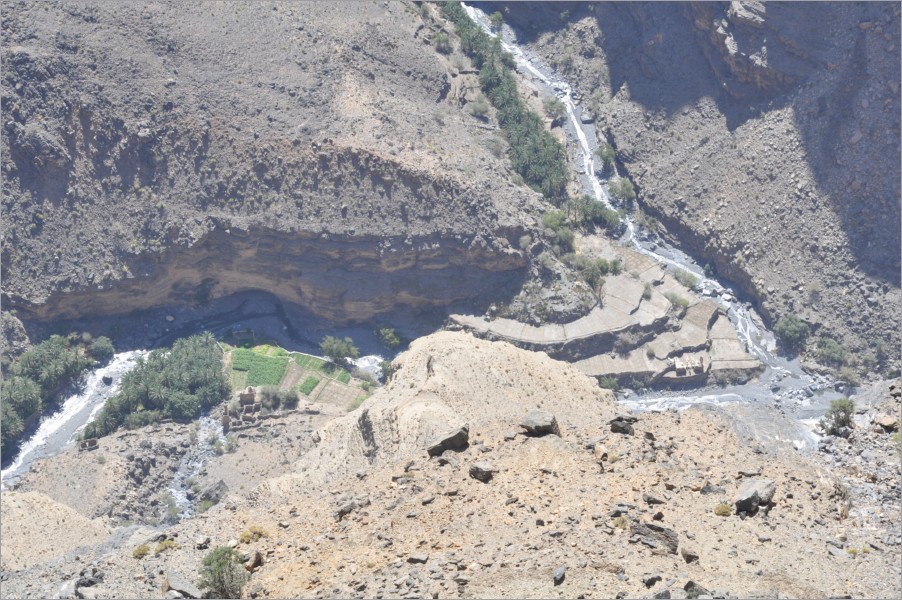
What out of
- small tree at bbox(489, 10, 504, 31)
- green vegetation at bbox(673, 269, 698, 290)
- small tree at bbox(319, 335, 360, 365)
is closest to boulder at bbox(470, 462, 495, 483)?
small tree at bbox(319, 335, 360, 365)

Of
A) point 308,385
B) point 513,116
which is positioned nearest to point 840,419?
point 308,385

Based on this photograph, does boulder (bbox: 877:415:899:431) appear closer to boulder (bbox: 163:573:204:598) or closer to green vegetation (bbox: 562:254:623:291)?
boulder (bbox: 163:573:204:598)

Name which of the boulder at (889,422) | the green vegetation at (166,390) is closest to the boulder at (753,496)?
the boulder at (889,422)

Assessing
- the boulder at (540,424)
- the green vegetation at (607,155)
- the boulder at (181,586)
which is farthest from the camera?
the green vegetation at (607,155)

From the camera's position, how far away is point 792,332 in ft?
283

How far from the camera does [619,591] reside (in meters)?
38.5

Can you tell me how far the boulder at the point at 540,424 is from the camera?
4916 centimetres

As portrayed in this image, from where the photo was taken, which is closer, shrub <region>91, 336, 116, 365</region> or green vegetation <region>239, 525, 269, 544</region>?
green vegetation <region>239, 525, 269, 544</region>

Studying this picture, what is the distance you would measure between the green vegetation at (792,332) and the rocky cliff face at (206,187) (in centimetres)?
1539

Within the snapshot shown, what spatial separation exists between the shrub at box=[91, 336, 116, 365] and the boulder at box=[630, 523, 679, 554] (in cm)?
5060

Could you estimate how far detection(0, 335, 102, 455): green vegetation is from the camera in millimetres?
81625

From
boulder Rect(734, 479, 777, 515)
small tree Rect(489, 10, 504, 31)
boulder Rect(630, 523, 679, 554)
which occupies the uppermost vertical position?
small tree Rect(489, 10, 504, 31)

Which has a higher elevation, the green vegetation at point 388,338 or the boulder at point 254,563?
the boulder at point 254,563

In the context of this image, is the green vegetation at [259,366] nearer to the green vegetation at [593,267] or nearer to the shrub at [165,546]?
the green vegetation at [593,267]
